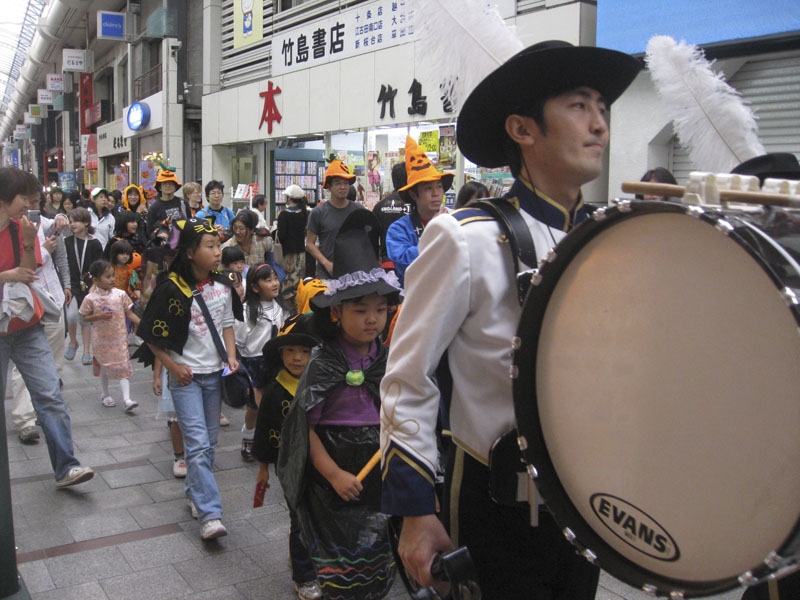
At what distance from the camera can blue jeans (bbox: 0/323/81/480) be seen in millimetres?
5094

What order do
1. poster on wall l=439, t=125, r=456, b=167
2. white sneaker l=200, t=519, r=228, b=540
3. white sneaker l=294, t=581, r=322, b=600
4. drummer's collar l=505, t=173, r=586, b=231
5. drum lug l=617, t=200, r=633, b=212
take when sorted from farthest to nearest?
1. poster on wall l=439, t=125, r=456, b=167
2. white sneaker l=200, t=519, r=228, b=540
3. white sneaker l=294, t=581, r=322, b=600
4. drummer's collar l=505, t=173, r=586, b=231
5. drum lug l=617, t=200, r=633, b=212

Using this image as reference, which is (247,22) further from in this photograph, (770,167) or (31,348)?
(770,167)

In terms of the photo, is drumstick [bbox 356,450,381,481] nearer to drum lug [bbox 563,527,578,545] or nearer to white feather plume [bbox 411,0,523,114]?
white feather plume [bbox 411,0,523,114]

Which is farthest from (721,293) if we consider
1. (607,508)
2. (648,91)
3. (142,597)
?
(648,91)

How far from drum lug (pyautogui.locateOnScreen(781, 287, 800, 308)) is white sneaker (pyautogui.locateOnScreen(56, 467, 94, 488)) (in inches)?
190

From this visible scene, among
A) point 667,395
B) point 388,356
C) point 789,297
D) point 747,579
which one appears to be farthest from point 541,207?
point 747,579

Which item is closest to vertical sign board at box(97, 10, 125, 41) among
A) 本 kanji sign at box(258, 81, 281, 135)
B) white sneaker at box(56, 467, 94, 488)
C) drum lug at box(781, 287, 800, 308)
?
本 kanji sign at box(258, 81, 281, 135)

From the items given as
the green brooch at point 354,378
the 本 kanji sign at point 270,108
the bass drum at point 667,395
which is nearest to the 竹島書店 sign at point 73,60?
the 本 kanji sign at point 270,108

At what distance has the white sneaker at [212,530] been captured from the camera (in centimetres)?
434

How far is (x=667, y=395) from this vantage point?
1418 mm

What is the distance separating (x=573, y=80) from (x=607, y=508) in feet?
3.38

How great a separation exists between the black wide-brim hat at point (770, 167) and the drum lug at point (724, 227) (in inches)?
50.0

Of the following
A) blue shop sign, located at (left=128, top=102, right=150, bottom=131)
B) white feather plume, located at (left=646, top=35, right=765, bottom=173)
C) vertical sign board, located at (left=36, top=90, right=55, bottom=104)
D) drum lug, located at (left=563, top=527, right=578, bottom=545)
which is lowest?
drum lug, located at (left=563, top=527, right=578, bottom=545)

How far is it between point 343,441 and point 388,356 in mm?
1179
